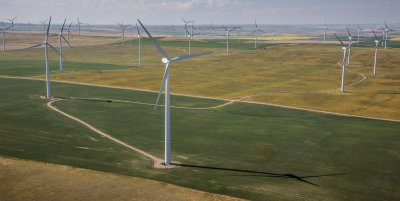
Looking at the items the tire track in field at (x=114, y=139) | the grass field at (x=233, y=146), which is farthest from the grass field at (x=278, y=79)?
the tire track in field at (x=114, y=139)

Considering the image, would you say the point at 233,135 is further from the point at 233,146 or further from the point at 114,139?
the point at 114,139

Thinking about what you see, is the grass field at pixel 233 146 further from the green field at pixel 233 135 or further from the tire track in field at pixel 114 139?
the tire track in field at pixel 114 139

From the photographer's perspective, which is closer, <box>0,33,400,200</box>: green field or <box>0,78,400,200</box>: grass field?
<box>0,78,400,200</box>: grass field

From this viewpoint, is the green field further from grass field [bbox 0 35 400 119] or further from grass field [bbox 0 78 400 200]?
grass field [bbox 0 35 400 119]

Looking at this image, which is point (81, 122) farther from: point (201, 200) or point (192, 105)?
point (201, 200)

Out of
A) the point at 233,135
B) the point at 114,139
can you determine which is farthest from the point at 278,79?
the point at 114,139

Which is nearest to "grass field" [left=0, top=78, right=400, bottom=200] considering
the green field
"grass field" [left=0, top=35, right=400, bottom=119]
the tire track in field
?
the green field

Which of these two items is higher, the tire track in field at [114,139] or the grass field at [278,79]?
the grass field at [278,79]
